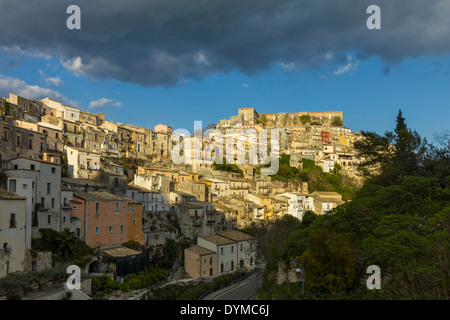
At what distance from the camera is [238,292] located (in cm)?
3603

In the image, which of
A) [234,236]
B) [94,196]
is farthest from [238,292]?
[234,236]

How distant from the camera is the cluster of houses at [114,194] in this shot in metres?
34.6

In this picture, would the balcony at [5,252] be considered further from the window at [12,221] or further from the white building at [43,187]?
the white building at [43,187]

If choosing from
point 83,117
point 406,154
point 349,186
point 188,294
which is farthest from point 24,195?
point 349,186

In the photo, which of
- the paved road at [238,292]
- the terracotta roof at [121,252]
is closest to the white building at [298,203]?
the paved road at [238,292]

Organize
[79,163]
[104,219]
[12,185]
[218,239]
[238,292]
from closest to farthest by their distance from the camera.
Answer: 1. [12,185]
2. [238,292]
3. [104,219]
4. [218,239]
5. [79,163]

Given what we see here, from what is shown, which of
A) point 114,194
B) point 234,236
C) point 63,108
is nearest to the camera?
point 114,194

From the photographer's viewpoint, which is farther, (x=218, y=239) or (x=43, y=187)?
(x=218, y=239)

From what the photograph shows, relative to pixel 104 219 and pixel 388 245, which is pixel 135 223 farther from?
pixel 388 245

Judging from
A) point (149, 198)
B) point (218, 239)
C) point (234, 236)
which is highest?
point (149, 198)
